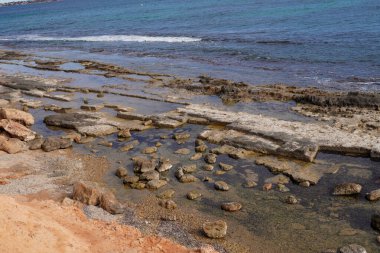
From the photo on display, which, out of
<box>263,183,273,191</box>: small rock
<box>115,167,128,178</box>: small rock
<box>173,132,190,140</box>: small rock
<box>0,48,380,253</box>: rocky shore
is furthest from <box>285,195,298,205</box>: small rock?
<box>173,132,190,140</box>: small rock

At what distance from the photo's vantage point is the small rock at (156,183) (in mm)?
14133

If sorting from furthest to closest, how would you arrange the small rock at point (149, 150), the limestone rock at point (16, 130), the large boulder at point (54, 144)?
the limestone rock at point (16, 130) < the large boulder at point (54, 144) < the small rock at point (149, 150)

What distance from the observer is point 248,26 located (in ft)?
189

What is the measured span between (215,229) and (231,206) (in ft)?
4.77

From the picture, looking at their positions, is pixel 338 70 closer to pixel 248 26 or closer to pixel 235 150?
pixel 235 150

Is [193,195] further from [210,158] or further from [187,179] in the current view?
[210,158]

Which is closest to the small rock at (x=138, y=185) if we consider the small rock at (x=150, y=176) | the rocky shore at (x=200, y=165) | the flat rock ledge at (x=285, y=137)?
the rocky shore at (x=200, y=165)

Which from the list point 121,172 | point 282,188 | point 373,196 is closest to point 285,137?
point 282,188

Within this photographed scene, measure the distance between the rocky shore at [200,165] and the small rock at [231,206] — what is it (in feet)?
0.11

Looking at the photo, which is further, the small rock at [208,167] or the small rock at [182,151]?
the small rock at [182,151]

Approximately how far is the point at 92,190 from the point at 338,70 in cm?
2292

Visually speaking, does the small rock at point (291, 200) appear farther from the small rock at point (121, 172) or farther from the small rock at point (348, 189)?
the small rock at point (121, 172)

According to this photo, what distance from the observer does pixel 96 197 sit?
1269 centimetres

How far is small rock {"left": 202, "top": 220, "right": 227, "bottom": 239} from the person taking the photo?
11.1 m
